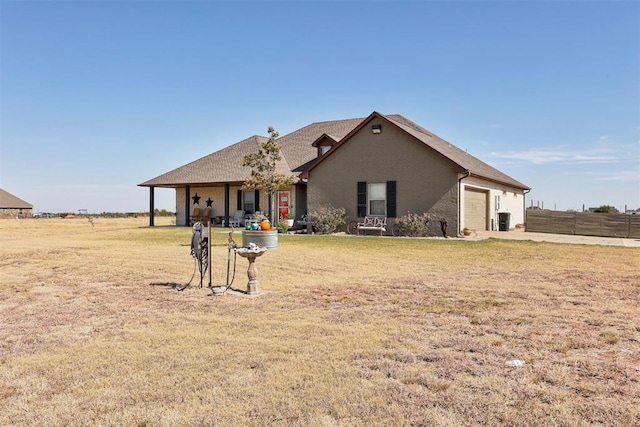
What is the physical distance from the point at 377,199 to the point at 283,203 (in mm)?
7286

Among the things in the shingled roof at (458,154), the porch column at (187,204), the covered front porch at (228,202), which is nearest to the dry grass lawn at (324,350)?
the shingled roof at (458,154)

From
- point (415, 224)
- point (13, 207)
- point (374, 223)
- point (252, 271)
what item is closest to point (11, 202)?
point (13, 207)

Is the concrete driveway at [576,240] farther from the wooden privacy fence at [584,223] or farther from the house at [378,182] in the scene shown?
the wooden privacy fence at [584,223]

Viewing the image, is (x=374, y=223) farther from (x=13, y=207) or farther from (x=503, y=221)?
(x=13, y=207)

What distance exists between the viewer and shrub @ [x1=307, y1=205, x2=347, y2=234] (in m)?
22.9

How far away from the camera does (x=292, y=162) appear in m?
29.8

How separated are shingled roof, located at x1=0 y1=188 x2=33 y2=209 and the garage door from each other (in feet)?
220

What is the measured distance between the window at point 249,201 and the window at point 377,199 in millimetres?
8761

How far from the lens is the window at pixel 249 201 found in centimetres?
2886

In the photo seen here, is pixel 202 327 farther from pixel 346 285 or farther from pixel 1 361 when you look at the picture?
pixel 346 285

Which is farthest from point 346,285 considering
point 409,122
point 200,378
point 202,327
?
point 409,122

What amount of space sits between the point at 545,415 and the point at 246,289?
19.3 feet

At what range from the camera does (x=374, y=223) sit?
2245 centimetres

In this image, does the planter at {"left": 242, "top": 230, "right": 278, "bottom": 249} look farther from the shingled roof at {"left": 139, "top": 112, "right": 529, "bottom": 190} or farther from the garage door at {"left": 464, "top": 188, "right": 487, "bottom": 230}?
the shingled roof at {"left": 139, "top": 112, "right": 529, "bottom": 190}
